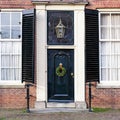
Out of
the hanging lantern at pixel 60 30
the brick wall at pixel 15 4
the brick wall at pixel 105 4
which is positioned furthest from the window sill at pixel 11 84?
the brick wall at pixel 105 4

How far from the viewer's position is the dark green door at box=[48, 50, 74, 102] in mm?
13453

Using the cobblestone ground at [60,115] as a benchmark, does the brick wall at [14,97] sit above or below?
above

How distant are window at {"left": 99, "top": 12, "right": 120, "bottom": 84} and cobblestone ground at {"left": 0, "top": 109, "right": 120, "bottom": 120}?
168 cm

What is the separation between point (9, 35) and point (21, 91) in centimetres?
223

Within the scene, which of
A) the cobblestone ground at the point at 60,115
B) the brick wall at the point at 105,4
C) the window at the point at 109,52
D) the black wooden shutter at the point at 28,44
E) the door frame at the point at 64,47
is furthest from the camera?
the window at the point at 109,52

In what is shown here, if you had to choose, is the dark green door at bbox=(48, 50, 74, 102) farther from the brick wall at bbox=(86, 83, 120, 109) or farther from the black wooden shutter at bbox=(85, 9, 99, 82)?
the brick wall at bbox=(86, 83, 120, 109)

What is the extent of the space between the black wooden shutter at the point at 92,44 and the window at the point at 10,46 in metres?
2.60

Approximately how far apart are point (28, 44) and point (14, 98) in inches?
83.9

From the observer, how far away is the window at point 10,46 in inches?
535

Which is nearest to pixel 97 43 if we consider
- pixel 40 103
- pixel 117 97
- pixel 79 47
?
pixel 79 47

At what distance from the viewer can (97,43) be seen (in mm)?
13477

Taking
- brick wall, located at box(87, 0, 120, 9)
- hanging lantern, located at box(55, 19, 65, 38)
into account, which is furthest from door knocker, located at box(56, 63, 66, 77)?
brick wall, located at box(87, 0, 120, 9)

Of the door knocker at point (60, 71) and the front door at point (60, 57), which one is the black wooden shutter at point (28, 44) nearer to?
the front door at point (60, 57)

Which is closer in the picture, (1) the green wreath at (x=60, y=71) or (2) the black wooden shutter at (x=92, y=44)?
(2) the black wooden shutter at (x=92, y=44)
